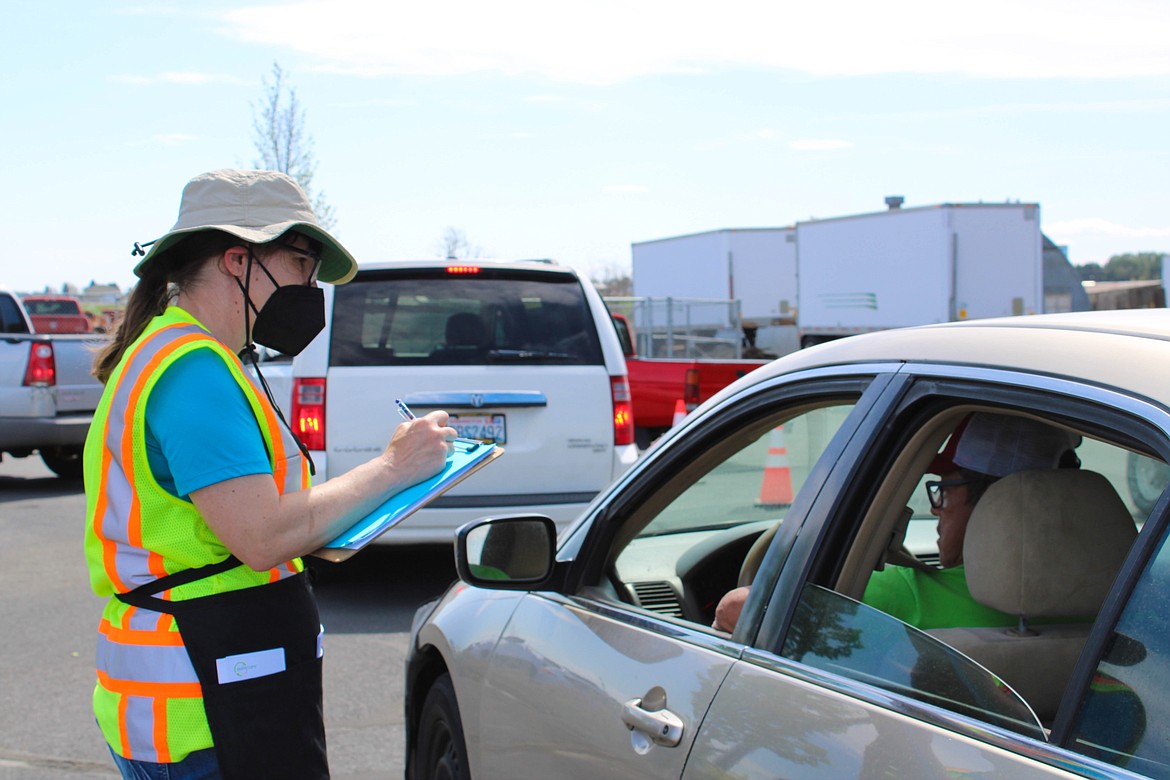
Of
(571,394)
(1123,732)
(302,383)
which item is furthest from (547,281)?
(1123,732)

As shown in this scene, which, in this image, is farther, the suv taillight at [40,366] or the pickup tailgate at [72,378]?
the pickup tailgate at [72,378]

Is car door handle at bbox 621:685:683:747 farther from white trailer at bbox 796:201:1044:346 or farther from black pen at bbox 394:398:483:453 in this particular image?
white trailer at bbox 796:201:1044:346

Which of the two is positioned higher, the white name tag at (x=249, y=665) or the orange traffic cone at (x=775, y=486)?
the white name tag at (x=249, y=665)

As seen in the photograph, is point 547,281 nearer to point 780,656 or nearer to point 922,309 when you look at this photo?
point 780,656

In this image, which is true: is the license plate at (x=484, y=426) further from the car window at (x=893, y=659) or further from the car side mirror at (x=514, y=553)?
the car window at (x=893, y=659)

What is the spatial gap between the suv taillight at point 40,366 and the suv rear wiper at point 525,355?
23.9 feet

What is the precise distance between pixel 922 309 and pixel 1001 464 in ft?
78.7

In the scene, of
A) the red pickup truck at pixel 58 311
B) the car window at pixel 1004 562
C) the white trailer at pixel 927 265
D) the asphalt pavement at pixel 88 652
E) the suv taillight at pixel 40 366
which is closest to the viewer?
the car window at pixel 1004 562

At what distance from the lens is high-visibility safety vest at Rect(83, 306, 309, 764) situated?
7.12ft

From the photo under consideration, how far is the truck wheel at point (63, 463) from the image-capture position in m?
13.4

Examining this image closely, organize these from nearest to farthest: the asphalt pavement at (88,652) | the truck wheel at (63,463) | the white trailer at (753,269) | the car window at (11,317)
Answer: the asphalt pavement at (88,652)
the car window at (11,317)
the truck wheel at (63,463)
the white trailer at (753,269)

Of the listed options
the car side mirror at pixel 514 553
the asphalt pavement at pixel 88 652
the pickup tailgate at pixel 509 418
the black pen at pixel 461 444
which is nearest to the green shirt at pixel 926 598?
the car side mirror at pixel 514 553

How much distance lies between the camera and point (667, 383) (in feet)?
41.7

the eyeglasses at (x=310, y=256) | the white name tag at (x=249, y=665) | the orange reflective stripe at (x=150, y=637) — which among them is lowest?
the white name tag at (x=249, y=665)
